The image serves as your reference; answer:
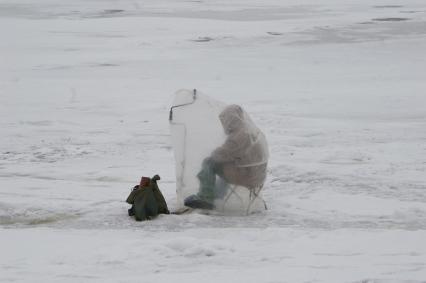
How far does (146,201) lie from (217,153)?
34.9 inches

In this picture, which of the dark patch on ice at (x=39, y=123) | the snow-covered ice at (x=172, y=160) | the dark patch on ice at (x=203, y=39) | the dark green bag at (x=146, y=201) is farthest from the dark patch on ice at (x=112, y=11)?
the dark green bag at (x=146, y=201)

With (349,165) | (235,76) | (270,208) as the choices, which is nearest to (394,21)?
(235,76)

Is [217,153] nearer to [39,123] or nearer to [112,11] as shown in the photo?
[39,123]

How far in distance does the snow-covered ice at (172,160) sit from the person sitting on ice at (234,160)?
0.36 metres

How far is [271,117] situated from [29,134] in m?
4.25

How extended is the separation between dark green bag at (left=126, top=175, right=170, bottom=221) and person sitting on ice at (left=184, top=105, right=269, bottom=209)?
1.55 feet

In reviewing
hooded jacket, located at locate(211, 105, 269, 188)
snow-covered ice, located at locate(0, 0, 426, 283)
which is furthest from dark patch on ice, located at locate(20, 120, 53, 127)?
hooded jacket, located at locate(211, 105, 269, 188)

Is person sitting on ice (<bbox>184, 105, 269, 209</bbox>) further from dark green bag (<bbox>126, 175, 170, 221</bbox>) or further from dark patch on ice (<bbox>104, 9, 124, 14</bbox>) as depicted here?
dark patch on ice (<bbox>104, 9, 124, 14</bbox>)

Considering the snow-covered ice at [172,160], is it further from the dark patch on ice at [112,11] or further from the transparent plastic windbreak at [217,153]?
the dark patch on ice at [112,11]

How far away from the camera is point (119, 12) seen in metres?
33.8

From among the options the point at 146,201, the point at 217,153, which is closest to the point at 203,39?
the point at 217,153

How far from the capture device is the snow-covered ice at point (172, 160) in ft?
19.3

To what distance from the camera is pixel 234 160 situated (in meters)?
6.95

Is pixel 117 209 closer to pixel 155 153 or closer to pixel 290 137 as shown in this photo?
pixel 155 153
